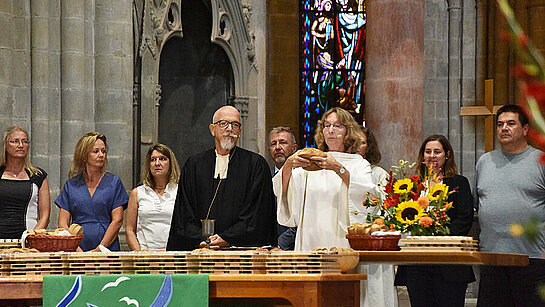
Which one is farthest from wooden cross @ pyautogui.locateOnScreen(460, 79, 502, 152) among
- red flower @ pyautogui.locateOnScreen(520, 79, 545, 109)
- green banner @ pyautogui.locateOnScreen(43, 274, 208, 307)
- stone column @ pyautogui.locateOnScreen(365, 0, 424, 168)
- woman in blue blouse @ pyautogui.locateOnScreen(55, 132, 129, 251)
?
red flower @ pyautogui.locateOnScreen(520, 79, 545, 109)

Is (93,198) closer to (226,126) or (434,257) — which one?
(226,126)

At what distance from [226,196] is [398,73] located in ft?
20.9

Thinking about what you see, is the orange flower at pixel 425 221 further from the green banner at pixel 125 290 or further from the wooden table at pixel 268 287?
the green banner at pixel 125 290

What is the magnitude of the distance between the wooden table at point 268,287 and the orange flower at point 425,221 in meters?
1.07

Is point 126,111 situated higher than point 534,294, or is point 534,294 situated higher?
point 126,111

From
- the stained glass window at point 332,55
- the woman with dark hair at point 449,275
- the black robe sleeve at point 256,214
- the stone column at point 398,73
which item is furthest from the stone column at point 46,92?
the stained glass window at point 332,55

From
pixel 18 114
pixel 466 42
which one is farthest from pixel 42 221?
pixel 466 42

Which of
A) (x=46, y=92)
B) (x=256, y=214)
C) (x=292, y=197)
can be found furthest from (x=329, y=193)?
(x=46, y=92)

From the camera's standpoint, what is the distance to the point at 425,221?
4273mm

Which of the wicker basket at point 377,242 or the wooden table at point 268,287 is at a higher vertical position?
the wicker basket at point 377,242

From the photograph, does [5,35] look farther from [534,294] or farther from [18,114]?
[534,294]

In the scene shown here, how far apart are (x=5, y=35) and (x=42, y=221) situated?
2.33m

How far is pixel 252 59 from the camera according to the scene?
10.8 metres

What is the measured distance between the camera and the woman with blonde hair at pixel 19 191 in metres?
5.76
